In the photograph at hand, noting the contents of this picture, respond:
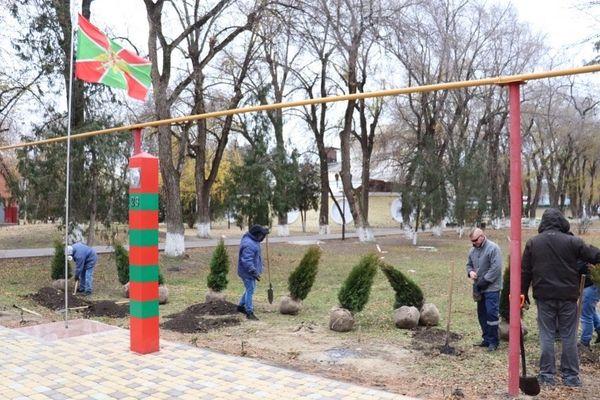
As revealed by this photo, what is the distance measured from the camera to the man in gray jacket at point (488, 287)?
23.4 ft

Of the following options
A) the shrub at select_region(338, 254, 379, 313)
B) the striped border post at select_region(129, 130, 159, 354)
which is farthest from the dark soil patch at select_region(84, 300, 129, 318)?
the shrub at select_region(338, 254, 379, 313)

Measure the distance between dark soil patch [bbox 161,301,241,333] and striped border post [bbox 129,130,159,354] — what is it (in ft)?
5.53

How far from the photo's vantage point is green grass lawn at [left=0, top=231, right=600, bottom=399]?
5766 mm

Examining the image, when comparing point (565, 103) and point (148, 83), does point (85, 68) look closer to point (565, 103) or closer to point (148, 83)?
point (148, 83)

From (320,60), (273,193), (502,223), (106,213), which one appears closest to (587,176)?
(502,223)

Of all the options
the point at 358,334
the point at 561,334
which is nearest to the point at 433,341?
the point at 358,334

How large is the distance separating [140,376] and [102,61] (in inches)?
160

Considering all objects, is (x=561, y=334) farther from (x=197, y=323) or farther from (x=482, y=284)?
(x=197, y=323)

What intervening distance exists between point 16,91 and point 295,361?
16.3m

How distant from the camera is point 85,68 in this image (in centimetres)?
737

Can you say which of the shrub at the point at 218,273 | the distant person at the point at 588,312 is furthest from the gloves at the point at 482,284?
the shrub at the point at 218,273

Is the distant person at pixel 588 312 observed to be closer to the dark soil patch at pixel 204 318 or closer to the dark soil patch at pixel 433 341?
the dark soil patch at pixel 433 341

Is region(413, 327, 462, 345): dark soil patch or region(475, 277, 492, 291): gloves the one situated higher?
region(475, 277, 492, 291): gloves

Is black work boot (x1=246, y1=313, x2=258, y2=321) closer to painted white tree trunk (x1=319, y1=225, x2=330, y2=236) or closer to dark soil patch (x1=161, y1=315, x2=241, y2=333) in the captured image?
dark soil patch (x1=161, y1=315, x2=241, y2=333)
